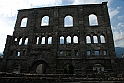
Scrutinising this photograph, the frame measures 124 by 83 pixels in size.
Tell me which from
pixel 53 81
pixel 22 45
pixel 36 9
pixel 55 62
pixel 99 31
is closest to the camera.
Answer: pixel 53 81

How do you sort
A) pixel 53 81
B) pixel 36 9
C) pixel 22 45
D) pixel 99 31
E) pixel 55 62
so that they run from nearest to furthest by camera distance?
pixel 53 81
pixel 55 62
pixel 99 31
pixel 22 45
pixel 36 9

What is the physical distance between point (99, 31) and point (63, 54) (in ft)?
22.4

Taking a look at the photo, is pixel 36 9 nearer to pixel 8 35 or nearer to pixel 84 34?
pixel 8 35

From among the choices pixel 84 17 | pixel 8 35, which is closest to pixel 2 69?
pixel 8 35

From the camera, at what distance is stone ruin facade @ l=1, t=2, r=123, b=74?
15.3 m

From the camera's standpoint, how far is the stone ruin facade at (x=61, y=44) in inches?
602

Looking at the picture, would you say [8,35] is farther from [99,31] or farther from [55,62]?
[99,31]

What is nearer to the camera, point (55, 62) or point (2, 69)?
point (55, 62)

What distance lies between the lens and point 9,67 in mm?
17000

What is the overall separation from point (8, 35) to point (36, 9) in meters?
7.01

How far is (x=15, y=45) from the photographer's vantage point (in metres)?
18.0

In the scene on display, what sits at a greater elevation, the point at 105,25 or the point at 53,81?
the point at 105,25

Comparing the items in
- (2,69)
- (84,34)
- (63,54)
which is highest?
(84,34)

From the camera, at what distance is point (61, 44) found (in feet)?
55.2
